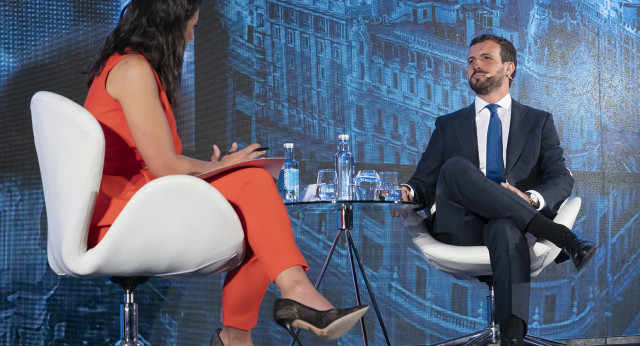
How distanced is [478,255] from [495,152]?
61 cm

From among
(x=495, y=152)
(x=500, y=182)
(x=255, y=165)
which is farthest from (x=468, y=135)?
(x=255, y=165)

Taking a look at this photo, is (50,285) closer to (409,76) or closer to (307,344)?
(307,344)

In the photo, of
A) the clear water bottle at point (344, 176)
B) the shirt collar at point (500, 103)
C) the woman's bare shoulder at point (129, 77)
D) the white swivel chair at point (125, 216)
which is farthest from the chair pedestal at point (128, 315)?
the shirt collar at point (500, 103)

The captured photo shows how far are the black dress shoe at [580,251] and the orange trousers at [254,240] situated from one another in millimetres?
975

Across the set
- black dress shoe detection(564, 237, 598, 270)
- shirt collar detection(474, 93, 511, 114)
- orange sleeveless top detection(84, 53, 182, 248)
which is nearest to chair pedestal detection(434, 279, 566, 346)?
black dress shoe detection(564, 237, 598, 270)

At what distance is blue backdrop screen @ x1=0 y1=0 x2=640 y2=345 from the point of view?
3.15 meters

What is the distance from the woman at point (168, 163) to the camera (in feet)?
5.28

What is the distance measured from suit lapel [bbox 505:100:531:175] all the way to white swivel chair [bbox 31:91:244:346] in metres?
1.60

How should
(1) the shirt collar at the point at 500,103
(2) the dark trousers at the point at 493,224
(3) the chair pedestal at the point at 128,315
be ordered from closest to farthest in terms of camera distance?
(3) the chair pedestal at the point at 128,315, (2) the dark trousers at the point at 493,224, (1) the shirt collar at the point at 500,103

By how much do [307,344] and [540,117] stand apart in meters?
1.60

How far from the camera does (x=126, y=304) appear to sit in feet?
6.13

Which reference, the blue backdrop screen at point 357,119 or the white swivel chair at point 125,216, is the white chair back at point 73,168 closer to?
the white swivel chair at point 125,216

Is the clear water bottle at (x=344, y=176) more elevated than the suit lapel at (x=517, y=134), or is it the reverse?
the suit lapel at (x=517, y=134)

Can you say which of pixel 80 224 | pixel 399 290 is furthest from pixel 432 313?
pixel 80 224
